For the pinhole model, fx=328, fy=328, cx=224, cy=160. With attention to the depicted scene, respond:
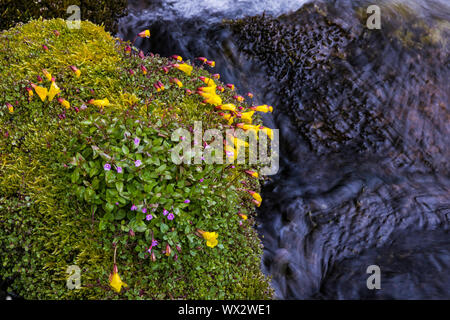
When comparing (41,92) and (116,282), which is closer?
(116,282)

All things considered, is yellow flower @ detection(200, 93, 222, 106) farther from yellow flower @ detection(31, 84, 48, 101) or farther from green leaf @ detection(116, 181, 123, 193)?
yellow flower @ detection(31, 84, 48, 101)

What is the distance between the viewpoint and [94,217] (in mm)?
3031

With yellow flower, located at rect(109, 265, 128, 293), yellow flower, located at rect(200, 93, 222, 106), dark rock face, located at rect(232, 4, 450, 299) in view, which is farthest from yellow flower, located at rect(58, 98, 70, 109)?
dark rock face, located at rect(232, 4, 450, 299)

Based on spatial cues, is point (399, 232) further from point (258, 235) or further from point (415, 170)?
point (258, 235)

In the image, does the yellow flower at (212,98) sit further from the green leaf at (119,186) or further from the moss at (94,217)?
the green leaf at (119,186)

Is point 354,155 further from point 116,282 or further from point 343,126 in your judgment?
point 116,282

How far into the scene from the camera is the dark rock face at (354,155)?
357 cm

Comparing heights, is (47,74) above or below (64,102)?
above

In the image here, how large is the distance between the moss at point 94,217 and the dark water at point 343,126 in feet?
2.44

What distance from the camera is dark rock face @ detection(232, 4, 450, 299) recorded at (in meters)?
3.57

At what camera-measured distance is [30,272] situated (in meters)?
2.86

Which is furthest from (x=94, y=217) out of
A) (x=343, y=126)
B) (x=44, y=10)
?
(x=343, y=126)

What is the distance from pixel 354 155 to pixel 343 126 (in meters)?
0.52

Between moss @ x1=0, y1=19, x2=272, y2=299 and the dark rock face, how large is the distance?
0.75 m
